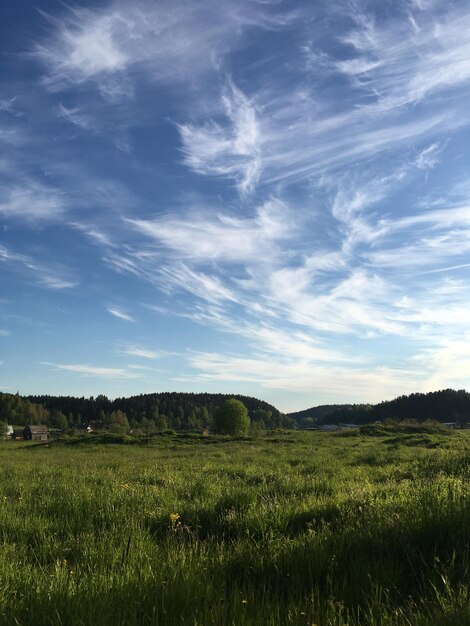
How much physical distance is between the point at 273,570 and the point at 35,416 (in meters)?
189

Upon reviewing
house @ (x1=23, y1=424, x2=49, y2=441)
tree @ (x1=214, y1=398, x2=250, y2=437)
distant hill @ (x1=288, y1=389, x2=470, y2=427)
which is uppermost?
distant hill @ (x1=288, y1=389, x2=470, y2=427)

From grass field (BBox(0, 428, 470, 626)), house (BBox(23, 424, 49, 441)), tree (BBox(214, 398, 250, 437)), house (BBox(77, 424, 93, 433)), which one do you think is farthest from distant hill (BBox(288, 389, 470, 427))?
grass field (BBox(0, 428, 470, 626))

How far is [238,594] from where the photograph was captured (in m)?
3.09

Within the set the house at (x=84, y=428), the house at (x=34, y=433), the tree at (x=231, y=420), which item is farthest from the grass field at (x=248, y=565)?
the house at (x=84, y=428)

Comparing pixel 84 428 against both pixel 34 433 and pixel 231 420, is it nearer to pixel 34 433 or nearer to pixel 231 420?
pixel 34 433

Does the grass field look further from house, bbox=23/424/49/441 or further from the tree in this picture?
house, bbox=23/424/49/441

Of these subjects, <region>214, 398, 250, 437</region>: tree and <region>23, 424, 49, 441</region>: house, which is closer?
<region>214, 398, 250, 437</region>: tree

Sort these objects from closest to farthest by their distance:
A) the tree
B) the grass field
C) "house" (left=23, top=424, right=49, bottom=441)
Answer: the grass field
the tree
"house" (left=23, top=424, right=49, bottom=441)

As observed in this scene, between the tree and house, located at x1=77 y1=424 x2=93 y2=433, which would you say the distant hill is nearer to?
the tree

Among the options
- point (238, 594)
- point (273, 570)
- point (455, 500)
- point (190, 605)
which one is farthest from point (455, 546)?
point (190, 605)

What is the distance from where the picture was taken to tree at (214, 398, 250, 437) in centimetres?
8906

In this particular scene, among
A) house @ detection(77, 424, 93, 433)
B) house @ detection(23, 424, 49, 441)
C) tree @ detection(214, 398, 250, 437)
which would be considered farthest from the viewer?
house @ detection(77, 424, 93, 433)

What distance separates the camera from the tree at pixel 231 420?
89062 millimetres

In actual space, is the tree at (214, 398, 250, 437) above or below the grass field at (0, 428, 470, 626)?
above
